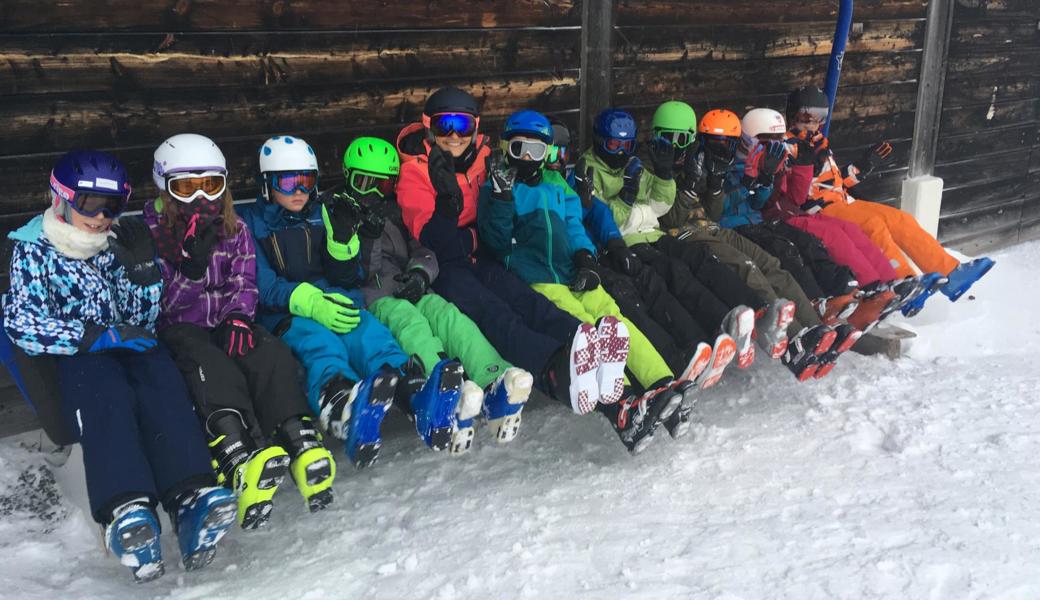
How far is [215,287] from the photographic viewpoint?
135 inches

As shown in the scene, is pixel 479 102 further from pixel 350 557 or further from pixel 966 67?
pixel 966 67

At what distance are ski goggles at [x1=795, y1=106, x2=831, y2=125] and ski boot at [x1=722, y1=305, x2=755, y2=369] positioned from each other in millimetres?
2285

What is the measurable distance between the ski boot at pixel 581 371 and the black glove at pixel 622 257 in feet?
3.29

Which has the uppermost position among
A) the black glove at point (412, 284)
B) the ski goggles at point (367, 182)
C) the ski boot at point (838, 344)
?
the ski goggles at point (367, 182)

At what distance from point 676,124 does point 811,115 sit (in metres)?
1.34

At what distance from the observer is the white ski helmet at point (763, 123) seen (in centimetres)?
535

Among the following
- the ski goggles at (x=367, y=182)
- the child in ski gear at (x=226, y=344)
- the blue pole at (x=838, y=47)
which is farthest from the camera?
the blue pole at (x=838, y=47)

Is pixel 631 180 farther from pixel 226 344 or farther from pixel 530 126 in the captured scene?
pixel 226 344

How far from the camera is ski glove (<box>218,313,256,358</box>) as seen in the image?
3189 millimetres

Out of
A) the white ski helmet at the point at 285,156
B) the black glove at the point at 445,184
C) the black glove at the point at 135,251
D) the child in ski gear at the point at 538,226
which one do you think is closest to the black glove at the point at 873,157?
the child in ski gear at the point at 538,226

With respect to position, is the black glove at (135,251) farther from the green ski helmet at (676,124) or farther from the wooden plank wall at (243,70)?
the green ski helmet at (676,124)

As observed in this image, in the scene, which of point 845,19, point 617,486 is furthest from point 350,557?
point 845,19

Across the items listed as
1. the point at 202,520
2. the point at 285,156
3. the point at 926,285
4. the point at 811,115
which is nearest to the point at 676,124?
the point at 811,115

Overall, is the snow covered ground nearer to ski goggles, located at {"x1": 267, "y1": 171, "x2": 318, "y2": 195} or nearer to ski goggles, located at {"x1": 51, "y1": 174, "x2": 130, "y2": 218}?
ski goggles, located at {"x1": 51, "y1": 174, "x2": 130, "y2": 218}
